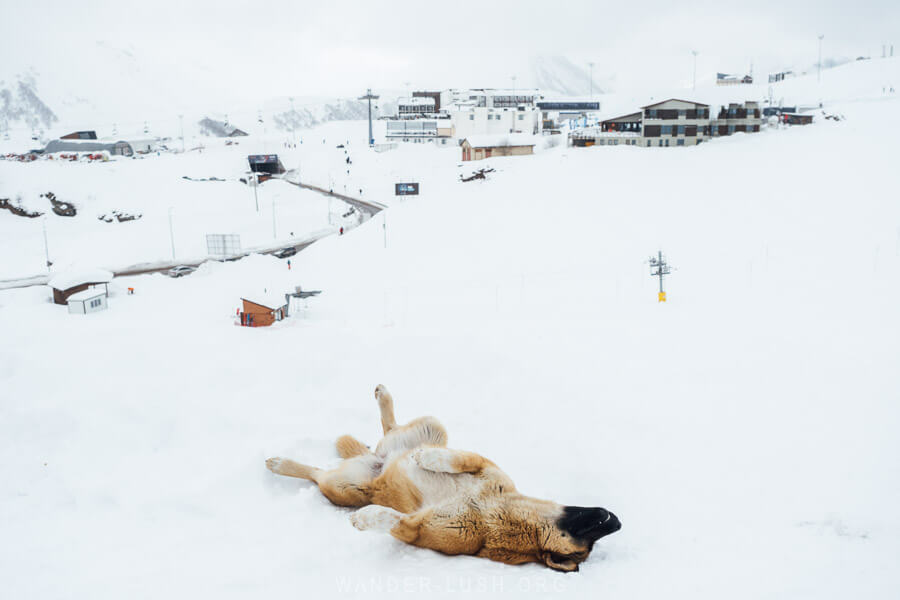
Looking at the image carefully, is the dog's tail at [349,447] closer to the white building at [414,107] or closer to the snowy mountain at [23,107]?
the white building at [414,107]

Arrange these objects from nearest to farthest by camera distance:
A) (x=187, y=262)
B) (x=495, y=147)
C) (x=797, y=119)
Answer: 1. (x=187, y=262)
2. (x=797, y=119)
3. (x=495, y=147)

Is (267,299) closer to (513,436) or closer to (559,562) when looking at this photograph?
(513,436)

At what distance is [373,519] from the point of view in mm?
5375

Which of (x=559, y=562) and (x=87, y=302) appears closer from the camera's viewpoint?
(x=559, y=562)

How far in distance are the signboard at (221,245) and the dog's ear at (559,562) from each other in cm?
4042

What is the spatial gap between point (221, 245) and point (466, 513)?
134 feet

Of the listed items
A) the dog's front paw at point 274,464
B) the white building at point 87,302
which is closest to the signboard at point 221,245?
the white building at point 87,302

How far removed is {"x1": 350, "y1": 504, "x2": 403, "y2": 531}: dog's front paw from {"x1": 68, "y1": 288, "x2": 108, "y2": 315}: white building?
84.0ft

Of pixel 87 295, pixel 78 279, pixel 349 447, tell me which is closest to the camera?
pixel 349 447

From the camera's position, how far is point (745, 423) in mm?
8594

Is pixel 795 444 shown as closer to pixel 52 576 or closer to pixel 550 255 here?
pixel 52 576

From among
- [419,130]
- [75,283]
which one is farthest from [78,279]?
[419,130]

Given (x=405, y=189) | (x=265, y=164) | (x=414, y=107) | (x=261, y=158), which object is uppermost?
(x=414, y=107)

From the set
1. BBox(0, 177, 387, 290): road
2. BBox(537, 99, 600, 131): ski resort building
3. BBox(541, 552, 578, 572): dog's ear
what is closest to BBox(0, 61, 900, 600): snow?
BBox(541, 552, 578, 572): dog's ear
